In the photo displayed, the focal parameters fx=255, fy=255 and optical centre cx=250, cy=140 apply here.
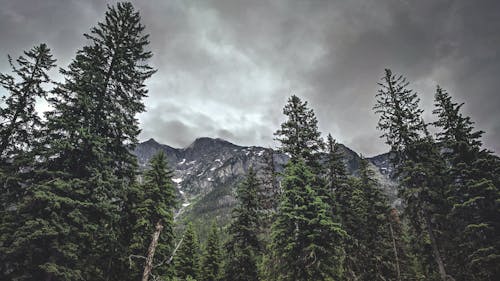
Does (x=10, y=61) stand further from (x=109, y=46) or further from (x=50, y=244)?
(x=50, y=244)

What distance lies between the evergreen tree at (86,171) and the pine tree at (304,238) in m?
8.52

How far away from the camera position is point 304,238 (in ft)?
46.3

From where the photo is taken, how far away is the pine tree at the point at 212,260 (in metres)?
26.5

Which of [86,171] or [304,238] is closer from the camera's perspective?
[86,171]

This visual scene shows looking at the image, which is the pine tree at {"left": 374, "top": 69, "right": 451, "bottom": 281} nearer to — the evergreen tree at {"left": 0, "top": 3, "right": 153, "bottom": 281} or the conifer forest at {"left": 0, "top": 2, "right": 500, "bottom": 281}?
the conifer forest at {"left": 0, "top": 2, "right": 500, "bottom": 281}

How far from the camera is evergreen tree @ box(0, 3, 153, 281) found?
9625mm

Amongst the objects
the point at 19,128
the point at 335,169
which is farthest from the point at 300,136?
the point at 19,128

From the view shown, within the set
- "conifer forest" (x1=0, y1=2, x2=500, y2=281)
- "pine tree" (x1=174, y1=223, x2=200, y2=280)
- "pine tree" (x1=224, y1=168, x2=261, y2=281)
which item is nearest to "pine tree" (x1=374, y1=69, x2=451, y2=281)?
"conifer forest" (x1=0, y1=2, x2=500, y2=281)

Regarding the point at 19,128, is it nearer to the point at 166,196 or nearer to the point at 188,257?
the point at 166,196

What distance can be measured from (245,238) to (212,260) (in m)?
9.24

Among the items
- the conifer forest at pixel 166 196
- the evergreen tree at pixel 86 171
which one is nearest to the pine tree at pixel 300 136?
the conifer forest at pixel 166 196

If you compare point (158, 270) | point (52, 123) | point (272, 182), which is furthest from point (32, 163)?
point (272, 182)

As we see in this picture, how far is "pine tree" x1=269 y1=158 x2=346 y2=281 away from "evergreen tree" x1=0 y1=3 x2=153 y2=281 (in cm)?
852

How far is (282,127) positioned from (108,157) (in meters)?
11.2
